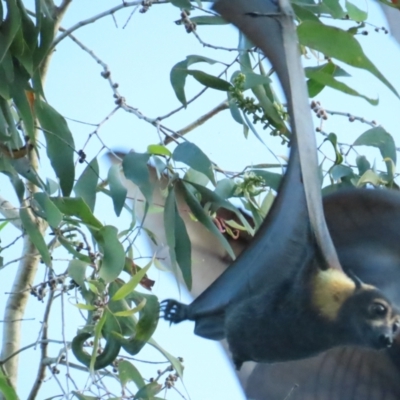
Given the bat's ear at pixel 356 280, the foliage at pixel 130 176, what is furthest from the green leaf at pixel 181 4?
the bat's ear at pixel 356 280

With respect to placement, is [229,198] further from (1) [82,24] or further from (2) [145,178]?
(1) [82,24]

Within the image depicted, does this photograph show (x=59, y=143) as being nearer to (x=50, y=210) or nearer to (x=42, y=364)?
(x=50, y=210)

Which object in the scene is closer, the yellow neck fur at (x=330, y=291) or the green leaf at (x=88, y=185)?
the yellow neck fur at (x=330, y=291)

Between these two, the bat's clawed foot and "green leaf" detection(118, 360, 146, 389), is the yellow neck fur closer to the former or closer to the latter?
the bat's clawed foot

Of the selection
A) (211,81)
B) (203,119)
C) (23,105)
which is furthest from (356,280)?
(203,119)

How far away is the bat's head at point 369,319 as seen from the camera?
87 cm

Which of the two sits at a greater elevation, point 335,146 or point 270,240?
point 335,146

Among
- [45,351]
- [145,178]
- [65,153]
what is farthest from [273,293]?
[45,351]

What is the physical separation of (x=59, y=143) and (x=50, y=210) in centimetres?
15

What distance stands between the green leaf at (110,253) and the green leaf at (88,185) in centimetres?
9

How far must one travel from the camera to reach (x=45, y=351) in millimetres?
1312

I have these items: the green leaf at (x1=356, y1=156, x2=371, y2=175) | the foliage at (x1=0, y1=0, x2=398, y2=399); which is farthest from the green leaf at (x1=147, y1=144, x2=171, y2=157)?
the green leaf at (x1=356, y1=156, x2=371, y2=175)

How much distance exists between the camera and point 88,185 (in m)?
1.12

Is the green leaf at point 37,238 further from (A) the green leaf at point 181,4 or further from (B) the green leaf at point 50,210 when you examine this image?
(A) the green leaf at point 181,4
